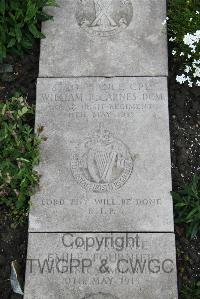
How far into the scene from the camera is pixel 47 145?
4.08m

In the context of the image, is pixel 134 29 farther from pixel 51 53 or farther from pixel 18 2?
pixel 18 2

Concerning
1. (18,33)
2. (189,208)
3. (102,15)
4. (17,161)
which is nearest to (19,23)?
(18,33)

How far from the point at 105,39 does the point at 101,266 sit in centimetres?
207

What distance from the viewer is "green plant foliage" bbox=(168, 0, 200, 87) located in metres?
4.39

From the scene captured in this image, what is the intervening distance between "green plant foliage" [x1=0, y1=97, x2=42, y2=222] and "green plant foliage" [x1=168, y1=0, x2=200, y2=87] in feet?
4.85

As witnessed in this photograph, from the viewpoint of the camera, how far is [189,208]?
3.89m

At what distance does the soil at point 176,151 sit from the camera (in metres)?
3.84

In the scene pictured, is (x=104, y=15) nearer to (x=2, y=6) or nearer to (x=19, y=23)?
(x=19, y=23)

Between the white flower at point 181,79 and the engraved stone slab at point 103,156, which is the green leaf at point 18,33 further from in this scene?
the white flower at point 181,79

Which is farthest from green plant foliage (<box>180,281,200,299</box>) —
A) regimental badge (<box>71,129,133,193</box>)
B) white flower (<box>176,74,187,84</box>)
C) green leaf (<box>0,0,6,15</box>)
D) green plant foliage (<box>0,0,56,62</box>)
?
green leaf (<box>0,0,6,15</box>)

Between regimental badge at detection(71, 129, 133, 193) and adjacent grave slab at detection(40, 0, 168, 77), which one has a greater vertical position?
adjacent grave slab at detection(40, 0, 168, 77)

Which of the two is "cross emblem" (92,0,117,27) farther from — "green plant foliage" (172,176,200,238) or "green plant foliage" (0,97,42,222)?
"green plant foliage" (172,176,200,238)

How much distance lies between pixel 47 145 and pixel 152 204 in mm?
1011

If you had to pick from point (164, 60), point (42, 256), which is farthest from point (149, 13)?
point (42, 256)
